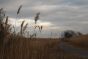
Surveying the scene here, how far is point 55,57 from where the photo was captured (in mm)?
8445

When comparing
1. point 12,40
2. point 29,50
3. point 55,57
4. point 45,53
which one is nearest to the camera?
point 12,40

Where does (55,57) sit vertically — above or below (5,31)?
below

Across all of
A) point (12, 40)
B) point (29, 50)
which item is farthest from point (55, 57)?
point (12, 40)

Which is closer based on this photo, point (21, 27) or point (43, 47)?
point (21, 27)

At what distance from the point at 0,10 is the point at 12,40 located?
68 cm

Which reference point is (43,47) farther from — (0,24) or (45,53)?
(0,24)

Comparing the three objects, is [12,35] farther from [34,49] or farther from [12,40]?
[34,49]

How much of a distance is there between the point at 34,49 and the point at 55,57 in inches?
45.1

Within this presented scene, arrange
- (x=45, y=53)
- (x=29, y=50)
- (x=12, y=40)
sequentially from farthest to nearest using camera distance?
1. (x=45, y=53)
2. (x=29, y=50)
3. (x=12, y=40)

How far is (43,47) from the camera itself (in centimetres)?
784

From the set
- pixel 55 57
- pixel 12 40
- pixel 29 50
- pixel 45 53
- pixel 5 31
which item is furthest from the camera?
pixel 55 57

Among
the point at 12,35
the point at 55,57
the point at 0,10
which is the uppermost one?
the point at 0,10

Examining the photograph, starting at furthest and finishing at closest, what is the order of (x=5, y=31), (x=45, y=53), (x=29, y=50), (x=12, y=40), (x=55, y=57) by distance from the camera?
(x=55, y=57)
(x=45, y=53)
(x=29, y=50)
(x=12, y=40)
(x=5, y=31)

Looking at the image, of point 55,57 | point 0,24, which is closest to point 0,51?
point 0,24
